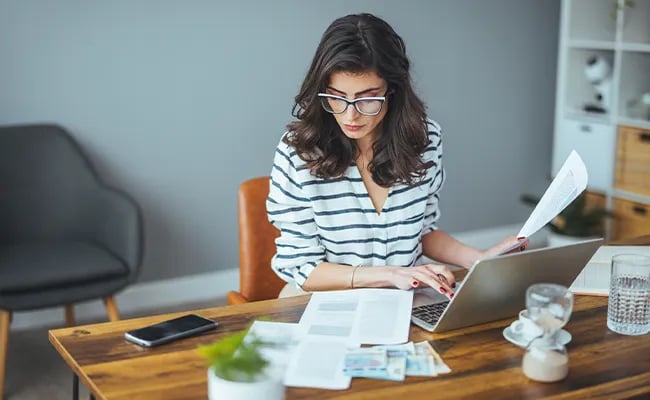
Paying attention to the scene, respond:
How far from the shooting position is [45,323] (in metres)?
3.67

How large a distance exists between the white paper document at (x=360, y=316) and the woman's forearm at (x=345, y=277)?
0.05 metres

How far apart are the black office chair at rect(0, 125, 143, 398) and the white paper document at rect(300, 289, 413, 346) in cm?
139

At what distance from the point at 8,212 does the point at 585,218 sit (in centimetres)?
243

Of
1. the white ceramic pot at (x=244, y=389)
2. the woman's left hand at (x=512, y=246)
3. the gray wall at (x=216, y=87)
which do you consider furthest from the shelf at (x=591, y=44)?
the white ceramic pot at (x=244, y=389)

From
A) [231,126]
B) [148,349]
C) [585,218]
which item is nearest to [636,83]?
[585,218]

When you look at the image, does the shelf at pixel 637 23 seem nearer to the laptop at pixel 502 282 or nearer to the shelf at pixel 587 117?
the shelf at pixel 587 117

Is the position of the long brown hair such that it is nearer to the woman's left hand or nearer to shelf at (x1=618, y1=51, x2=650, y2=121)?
the woman's left hand

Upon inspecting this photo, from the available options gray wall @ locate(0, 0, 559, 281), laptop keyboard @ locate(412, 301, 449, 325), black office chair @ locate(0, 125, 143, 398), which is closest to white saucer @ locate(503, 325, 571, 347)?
laptop keyboard @ locate(412, 301, 449, 325)

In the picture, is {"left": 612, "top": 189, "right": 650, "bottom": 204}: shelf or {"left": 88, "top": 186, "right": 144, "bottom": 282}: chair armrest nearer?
{"left": 88, "top": 186, "right": 144, "bottom": 282}: chair armrest

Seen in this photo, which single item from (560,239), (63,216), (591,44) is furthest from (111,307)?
Result: (591,44)

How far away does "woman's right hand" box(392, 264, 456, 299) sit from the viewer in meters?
1.88

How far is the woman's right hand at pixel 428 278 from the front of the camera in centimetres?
188

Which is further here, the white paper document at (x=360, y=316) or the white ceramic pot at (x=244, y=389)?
the white paper document at (x=360, y=316)

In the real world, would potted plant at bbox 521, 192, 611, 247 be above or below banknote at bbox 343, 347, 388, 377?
below
